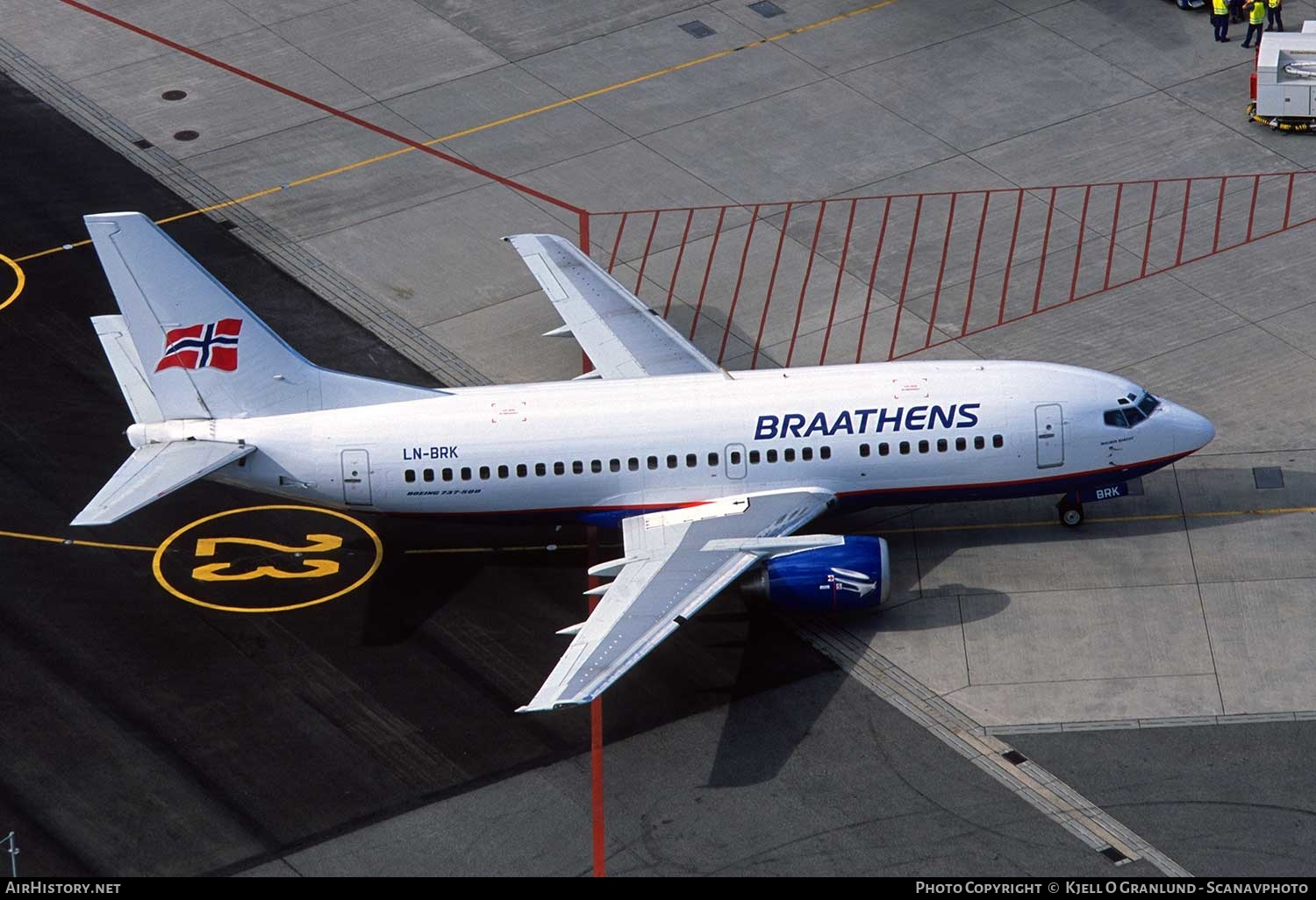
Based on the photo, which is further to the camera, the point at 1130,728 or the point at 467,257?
the point at 467,257

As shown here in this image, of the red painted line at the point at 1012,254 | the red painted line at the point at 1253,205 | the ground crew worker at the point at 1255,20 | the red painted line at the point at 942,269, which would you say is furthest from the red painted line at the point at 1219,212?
the ground crew worker at the point at 1255,20

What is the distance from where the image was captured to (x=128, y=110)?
7188 cm

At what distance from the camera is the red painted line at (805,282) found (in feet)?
196

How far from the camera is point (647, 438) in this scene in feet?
162

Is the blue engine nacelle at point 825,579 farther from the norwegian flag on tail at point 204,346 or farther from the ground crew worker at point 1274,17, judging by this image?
the ground crew worker at point 1274,17

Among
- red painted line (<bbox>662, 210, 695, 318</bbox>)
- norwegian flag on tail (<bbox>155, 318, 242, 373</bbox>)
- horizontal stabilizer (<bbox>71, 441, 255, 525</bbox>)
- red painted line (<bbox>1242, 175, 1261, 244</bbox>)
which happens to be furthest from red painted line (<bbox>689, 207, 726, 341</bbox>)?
red painted line (<bbox>1242, 175, 1261, 244</bbox>)

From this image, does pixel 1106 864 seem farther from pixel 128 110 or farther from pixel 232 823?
pixel 128 110

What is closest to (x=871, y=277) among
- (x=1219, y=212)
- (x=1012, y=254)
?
(x=1012, y=254)

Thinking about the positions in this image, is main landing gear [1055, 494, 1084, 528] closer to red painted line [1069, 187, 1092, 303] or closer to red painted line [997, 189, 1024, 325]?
red painted line [997, 189, 1024, 325]

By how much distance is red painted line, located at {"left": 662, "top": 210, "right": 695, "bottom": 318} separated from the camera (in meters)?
61.9

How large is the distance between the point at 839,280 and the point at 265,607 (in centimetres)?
2285

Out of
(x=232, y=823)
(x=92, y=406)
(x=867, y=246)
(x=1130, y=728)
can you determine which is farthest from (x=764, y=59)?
(x=232, y=823)

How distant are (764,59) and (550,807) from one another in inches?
1544

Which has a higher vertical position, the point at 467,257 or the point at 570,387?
the point at 570,387
